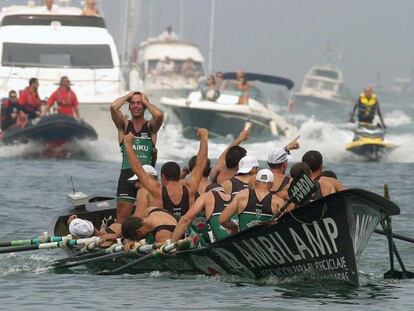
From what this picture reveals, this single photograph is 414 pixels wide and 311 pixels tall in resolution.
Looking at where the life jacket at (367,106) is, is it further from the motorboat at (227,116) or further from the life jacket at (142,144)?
the life jacket at (142,144)

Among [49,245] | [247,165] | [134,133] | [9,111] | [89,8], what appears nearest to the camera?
[247,165]

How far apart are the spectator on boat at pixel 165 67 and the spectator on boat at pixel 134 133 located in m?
37.7

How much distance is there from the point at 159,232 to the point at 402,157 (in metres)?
21.6

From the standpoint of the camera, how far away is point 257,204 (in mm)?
14766

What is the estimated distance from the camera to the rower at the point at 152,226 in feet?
50.8

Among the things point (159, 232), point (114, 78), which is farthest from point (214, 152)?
point (159, 232)

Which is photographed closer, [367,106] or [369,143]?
[367,106]

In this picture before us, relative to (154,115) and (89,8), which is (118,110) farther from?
(89,8)

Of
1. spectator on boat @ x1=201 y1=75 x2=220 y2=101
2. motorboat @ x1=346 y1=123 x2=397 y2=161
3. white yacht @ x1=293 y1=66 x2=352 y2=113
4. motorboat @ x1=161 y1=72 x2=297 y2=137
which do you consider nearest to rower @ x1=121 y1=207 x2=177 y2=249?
motorboat @ x1=346 y1=123 x2=397 y2=161

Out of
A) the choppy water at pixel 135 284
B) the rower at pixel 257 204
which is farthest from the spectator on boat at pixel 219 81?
the rower at pixel 257 204

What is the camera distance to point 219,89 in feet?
143

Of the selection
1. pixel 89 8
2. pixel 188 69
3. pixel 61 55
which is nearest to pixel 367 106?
pixel 61 55

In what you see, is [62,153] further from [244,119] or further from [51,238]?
[51,238]

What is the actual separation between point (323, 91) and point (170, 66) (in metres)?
59.3
